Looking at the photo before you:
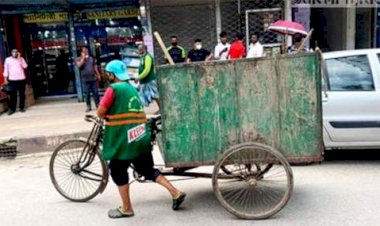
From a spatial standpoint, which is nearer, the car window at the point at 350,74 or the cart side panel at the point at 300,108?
the cart side panel at the point at 300,108

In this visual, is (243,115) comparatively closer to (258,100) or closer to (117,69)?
(258,100)

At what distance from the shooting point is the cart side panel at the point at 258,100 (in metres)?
3.96

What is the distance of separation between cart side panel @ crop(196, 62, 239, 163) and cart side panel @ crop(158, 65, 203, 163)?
6cm

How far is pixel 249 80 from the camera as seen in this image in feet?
13.0

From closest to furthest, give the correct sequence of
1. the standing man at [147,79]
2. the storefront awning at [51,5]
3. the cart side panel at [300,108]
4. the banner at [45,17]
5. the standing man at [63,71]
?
the cart side panel at [300,108] → the standing man at [147,79] → the storefront awning at [51,5] → the banner at [45,17] → the standing man at [63,71]

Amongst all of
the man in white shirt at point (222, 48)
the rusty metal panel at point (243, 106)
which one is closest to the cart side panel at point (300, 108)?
the rusty metal panel at point (243, 106)

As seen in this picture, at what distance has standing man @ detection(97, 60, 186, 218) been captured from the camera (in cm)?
400

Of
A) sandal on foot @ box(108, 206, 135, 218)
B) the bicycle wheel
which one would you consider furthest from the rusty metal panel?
the bicycle wheel

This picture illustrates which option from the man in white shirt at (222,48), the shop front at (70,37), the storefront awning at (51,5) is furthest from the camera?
the shop front at (70,37)

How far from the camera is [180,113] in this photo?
402cm

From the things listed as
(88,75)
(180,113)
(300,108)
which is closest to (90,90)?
(88,75)

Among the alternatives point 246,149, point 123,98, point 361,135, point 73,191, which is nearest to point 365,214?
point 246,149

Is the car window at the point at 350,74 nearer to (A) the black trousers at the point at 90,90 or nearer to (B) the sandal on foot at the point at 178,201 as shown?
(B) the sandal on foot at the point at 178,201

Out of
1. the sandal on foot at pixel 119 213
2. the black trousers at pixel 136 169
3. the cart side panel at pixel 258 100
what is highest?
the cart side panel at pixel 258 100
